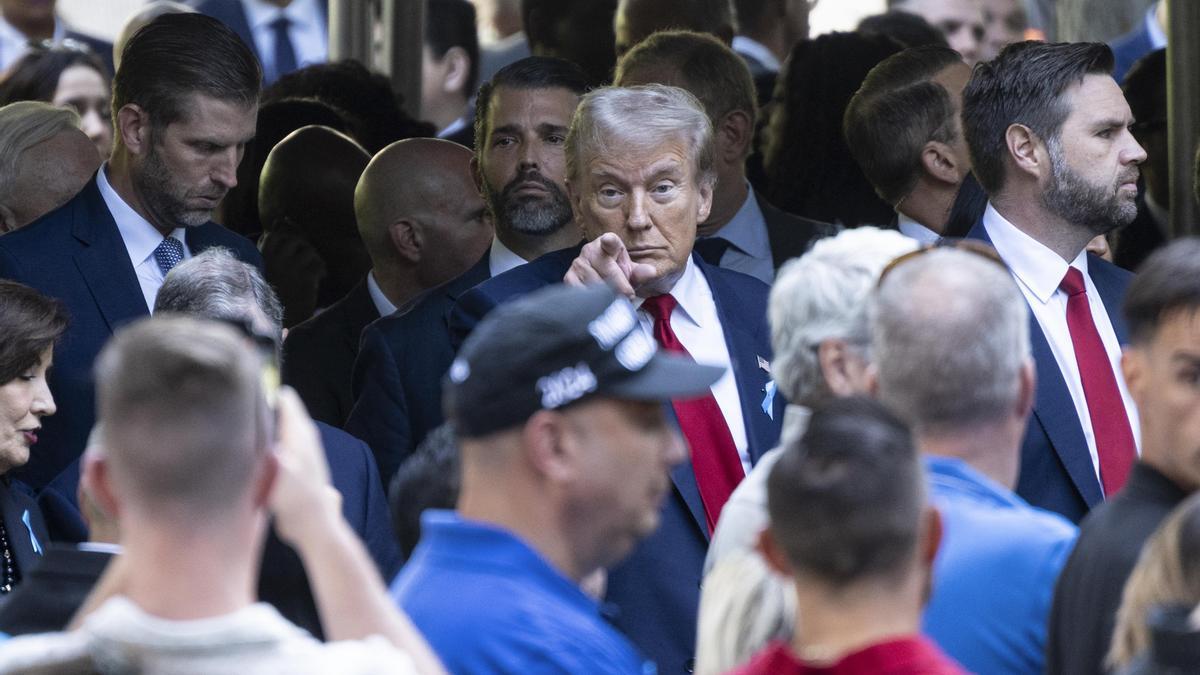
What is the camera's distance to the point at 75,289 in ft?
17.6

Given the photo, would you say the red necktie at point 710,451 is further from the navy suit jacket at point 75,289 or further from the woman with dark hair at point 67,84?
the woman with dark hair at point 67,84

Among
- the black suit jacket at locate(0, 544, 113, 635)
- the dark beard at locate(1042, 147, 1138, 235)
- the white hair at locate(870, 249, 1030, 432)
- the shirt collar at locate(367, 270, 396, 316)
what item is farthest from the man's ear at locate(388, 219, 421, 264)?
the black suit jacket at locate(0, 544, 113, 635)

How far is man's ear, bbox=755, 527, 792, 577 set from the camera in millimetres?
2729

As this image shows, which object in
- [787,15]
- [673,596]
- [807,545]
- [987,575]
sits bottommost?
[787,15]

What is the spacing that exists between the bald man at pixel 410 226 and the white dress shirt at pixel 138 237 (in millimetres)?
637

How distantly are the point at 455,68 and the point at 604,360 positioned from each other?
7359mm

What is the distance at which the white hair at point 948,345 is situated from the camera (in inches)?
133

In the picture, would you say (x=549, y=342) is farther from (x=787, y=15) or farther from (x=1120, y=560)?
(x=787, y=15)

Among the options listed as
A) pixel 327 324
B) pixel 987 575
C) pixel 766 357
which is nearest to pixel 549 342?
pixel 987 575

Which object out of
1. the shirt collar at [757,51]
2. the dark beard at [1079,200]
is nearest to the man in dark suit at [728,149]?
the dark beard at [1079,200]

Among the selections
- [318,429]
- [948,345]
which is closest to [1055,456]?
[948,345]

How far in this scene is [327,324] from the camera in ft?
20.4

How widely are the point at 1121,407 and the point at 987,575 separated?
190cm

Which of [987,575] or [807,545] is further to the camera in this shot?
[987,575]
